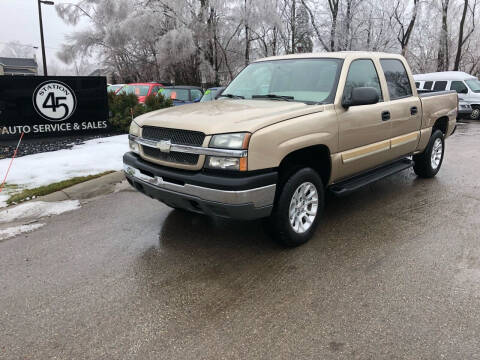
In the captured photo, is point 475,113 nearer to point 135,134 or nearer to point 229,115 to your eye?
point 229,115

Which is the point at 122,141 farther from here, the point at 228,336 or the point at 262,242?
the point at 228,336

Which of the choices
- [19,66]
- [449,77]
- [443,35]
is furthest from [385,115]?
[19,66]

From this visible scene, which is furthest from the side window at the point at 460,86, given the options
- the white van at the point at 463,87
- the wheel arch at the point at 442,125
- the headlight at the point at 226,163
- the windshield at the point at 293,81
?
the headlight at the point at 226,163

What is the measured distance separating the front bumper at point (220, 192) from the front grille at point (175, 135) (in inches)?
10.6

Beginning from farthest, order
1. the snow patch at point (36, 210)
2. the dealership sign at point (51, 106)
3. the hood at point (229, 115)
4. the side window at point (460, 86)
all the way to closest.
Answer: the side window at point (460, 86)
the dealership sign at point (51, 106)
the snow patch at point (36, 210)
the hood at point (229, 115)

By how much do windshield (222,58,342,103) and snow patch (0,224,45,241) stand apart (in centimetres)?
277

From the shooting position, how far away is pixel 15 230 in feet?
14.7

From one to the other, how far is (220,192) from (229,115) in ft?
2.54

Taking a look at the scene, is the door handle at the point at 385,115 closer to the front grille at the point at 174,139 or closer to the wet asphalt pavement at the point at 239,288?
the wet asphalt pavement at the point at 239,288

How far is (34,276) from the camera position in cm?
350

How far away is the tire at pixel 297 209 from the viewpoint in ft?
11.9

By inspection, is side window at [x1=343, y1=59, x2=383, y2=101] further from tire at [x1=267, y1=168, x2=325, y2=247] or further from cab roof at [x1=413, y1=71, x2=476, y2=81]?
cab roof at [x1=413, y1=71, x2=476, y2=81]

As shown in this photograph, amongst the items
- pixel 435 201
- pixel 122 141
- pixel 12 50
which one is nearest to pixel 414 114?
pixel 435 201

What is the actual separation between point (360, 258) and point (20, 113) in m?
7.79
